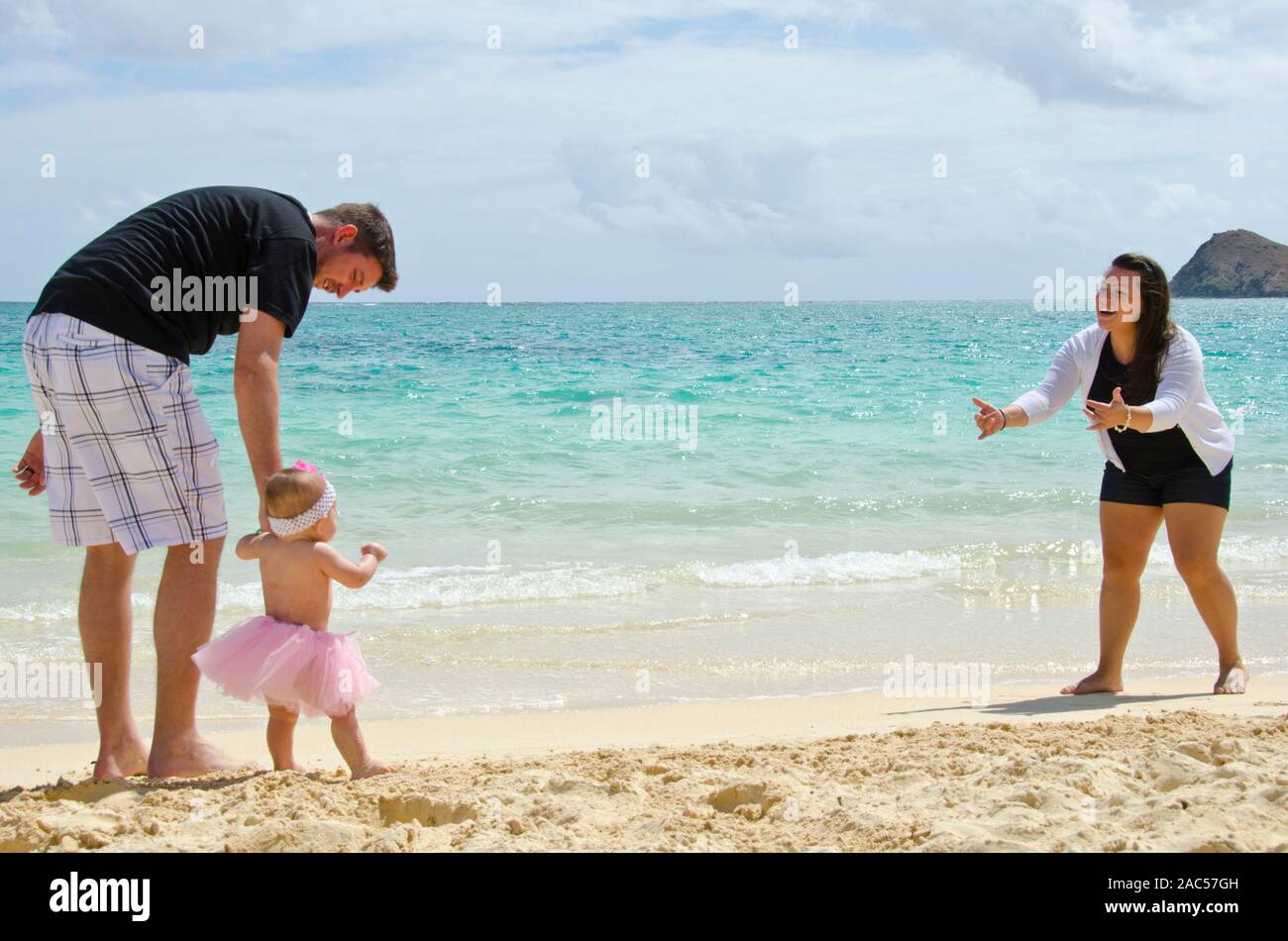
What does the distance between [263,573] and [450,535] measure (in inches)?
197

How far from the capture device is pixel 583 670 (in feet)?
17.2

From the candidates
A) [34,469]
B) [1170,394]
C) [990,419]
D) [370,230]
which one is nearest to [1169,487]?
[1170,394]

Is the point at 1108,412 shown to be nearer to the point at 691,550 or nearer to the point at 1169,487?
the point at 1169,487

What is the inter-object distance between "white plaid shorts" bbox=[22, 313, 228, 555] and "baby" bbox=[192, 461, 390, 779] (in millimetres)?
220

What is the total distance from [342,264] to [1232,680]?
381 cm

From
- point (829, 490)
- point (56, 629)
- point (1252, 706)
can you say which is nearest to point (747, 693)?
point (1252, 706)

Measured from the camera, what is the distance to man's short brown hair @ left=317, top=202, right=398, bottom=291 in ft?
10.9

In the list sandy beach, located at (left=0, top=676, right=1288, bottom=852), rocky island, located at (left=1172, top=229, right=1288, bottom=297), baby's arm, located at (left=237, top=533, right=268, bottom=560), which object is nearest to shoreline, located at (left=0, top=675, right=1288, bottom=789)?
sandy beach, located at (left=0, top=676, right=1288, bottom=852)

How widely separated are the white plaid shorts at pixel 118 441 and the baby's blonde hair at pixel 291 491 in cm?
21

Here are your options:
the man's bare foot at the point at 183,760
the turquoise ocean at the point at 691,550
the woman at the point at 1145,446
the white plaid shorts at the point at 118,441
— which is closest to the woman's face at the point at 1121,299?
the woman at the point at 1145,446

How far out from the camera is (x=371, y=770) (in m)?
3.29

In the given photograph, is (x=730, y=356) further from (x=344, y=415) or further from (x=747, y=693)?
(x=747, y=693)

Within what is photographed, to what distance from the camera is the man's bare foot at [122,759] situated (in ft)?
10.8

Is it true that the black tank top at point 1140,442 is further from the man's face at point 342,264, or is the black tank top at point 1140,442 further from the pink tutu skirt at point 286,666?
the pink tutu skirt at point 286,666
